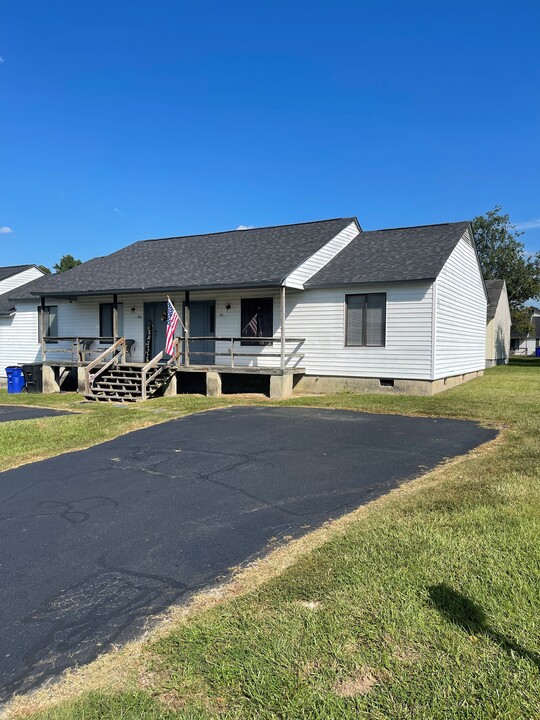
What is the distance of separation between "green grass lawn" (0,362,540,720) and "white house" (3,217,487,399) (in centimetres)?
995

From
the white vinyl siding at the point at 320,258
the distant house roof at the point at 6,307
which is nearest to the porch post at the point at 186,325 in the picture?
the white vinyl siding at the point at 320,258

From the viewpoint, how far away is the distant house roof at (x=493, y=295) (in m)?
32.0

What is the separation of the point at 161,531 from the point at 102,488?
5.88ft

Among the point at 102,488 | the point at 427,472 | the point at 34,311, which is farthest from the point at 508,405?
the point at 34,311

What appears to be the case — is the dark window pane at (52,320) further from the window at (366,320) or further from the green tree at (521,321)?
the green tree at (521,321)

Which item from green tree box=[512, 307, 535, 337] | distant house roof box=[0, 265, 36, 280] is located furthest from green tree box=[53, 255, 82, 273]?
green tree box=[512, 307, 535, 337]

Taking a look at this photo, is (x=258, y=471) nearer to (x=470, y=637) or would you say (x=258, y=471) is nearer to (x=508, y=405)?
(x=470, y=637)

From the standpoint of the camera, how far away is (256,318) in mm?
16797

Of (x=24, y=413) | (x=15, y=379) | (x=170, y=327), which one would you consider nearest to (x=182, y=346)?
(x=170, y=327)

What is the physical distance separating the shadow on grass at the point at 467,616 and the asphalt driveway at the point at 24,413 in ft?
35.6

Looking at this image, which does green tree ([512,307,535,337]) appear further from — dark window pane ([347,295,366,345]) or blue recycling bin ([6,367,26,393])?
blue recycling bin ([6,367,26,393])

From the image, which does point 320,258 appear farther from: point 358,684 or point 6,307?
point 6,307

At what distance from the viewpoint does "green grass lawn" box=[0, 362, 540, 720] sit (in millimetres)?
2525

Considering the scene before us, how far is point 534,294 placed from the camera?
50875 mm
